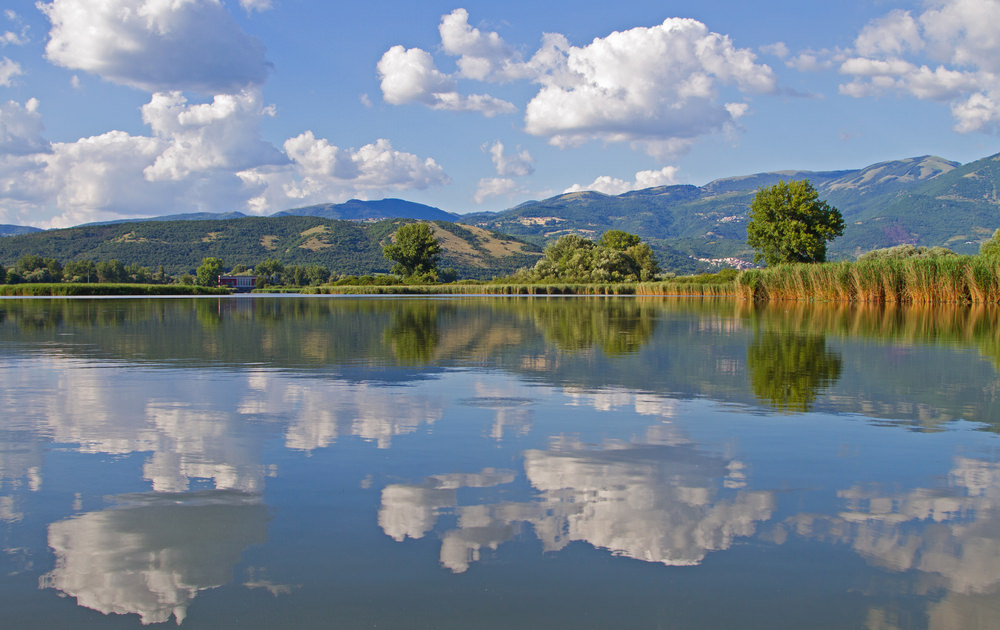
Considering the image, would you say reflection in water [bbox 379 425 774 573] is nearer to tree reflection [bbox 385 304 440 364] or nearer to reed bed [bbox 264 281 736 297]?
tree reflection [bbox 385 304 440 364]

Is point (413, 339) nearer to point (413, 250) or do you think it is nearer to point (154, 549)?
point (154, 549)

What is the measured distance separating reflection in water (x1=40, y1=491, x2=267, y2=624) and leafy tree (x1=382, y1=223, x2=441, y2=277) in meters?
135

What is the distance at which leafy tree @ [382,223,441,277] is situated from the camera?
141500 mm

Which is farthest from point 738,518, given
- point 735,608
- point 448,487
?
point 448,487

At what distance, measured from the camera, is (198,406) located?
1093cm

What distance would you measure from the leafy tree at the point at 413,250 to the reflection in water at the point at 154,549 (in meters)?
135

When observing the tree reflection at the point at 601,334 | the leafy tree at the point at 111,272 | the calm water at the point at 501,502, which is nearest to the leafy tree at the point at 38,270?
the leafy tree at the point at 111,272

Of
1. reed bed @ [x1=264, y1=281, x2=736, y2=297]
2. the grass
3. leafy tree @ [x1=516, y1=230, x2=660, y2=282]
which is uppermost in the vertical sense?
leafy tree @ [x1=516, y1=230, x2=660, y2=282]

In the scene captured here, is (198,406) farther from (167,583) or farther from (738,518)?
(738,518)

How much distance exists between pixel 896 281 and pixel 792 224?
3575 centimetres

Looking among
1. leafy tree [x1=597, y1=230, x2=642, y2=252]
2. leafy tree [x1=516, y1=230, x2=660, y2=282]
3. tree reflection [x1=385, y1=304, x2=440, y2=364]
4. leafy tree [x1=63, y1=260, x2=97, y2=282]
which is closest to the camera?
tree reflection [x1=385, y1=304, x2=440, y2=364]

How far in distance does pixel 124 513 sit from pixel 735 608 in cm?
453

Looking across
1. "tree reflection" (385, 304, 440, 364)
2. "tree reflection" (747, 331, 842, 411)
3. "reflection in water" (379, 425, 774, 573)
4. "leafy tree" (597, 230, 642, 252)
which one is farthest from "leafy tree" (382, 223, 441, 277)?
"reflection in water" (379, 425, 774, 573)

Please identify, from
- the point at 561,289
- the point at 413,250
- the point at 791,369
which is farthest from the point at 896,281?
the point at 413,250
